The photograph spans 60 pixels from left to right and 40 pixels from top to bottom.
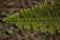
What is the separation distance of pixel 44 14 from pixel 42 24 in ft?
0.17

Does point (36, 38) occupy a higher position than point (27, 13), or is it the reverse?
point (27, 13)

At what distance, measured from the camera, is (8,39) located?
5.72 feet

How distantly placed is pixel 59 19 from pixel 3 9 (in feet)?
3.45

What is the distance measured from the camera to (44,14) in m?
0.85

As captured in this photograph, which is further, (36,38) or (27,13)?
(36,38)

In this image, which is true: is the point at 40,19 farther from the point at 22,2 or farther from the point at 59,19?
the point at 22,2

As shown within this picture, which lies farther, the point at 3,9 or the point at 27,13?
the point at 3,9

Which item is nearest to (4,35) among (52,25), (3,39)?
(3,39)

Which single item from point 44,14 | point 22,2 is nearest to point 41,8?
point 44,14

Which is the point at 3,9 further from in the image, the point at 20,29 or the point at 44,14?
the point at 44,14

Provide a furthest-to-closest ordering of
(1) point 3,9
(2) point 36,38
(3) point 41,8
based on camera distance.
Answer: (1) point 3,9 → (2) point 36,38 → (3) point 41,8

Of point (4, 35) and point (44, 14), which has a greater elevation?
point (44, 14)

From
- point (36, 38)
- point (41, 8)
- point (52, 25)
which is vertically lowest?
point (36, 38)

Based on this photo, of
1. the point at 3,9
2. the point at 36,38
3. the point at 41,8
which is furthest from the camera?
the point at 3,9
